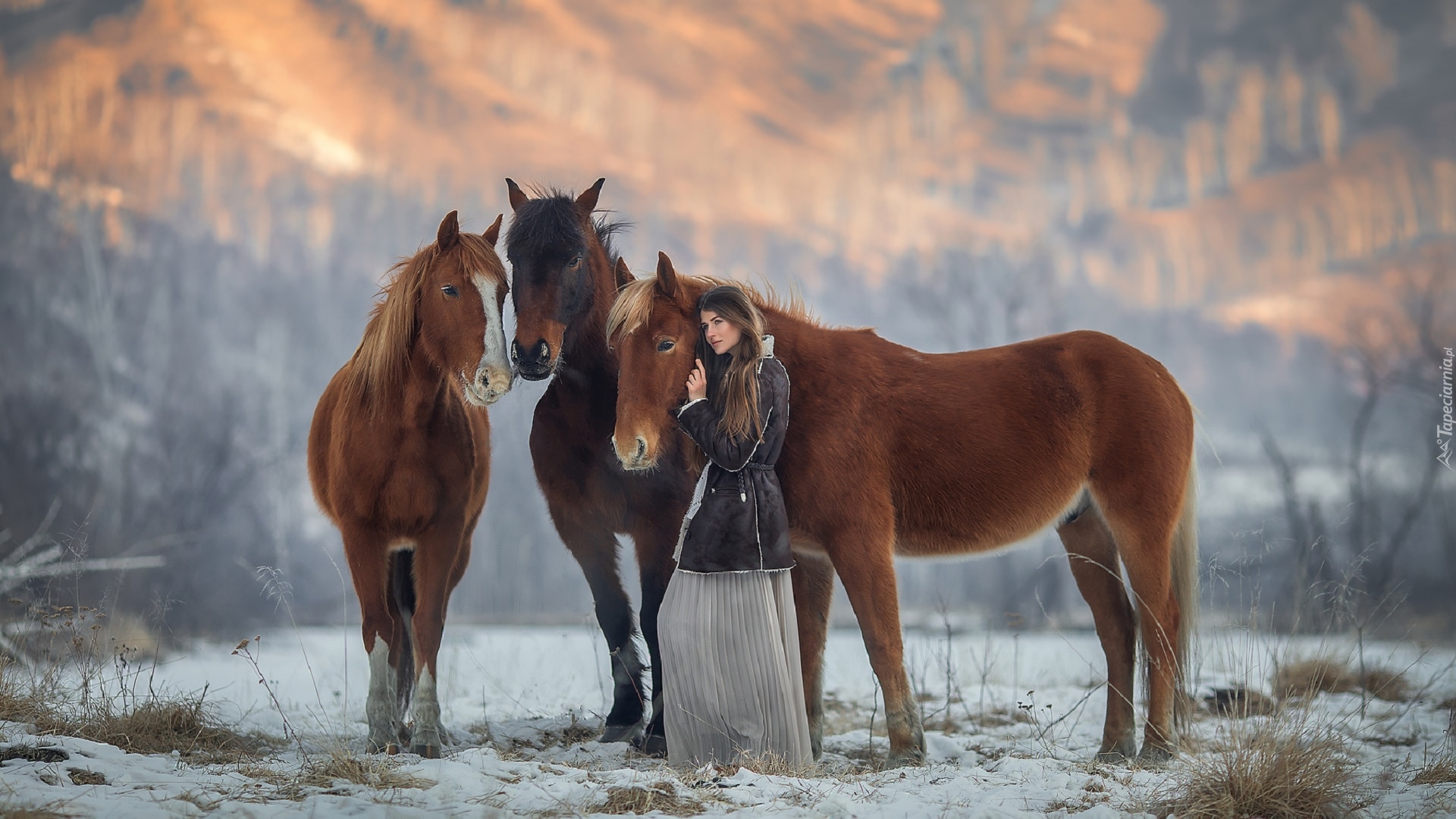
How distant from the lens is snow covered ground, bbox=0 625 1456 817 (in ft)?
11.6

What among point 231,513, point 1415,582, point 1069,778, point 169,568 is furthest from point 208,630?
point 1415,582

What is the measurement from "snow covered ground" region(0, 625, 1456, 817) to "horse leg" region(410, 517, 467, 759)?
1.03 feet

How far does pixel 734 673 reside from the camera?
14.4ft

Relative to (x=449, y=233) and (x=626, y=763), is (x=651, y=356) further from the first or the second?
(x=626, y=763)

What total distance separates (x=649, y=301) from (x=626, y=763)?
2.62m

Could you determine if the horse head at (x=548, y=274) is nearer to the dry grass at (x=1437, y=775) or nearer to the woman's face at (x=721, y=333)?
the woman's face at (x=721, y=333)

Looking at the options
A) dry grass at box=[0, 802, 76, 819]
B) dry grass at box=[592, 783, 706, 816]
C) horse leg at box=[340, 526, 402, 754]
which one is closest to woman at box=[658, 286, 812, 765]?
dry grass at box=[592, 783, 706, 816]

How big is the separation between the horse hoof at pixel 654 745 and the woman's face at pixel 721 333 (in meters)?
2.48

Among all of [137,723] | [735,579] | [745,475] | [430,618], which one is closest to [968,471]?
[745,475]

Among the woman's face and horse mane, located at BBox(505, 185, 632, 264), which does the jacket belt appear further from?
horse mane, located at BBox(505, 185, 632, 264)

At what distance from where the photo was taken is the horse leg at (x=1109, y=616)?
5273mm

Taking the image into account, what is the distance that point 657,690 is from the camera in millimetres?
5555

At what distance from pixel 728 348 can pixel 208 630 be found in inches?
682

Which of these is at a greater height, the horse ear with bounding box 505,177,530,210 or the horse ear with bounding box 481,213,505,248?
the horse ear with bounding box 505,177,530,210
